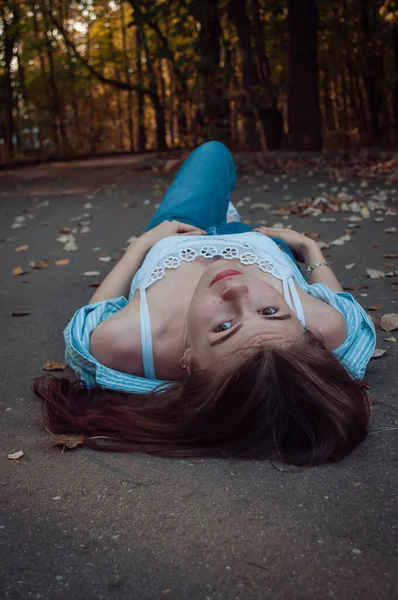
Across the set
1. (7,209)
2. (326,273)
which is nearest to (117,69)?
(7,209)

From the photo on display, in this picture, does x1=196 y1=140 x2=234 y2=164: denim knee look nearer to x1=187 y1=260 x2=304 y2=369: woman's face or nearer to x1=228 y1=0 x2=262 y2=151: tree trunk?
x1=187 y1=260 x2=304 y2=369: woman's face

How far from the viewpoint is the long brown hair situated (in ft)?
8.09

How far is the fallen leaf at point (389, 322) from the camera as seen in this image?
4.04m

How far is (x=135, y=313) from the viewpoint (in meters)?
3.16

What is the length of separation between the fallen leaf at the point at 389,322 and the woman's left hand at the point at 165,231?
3.41ft

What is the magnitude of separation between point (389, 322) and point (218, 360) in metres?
1.76

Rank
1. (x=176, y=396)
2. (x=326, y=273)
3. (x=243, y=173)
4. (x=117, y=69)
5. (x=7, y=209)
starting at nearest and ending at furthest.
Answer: (x=176, y=396) → (x=326, y=273) → (x=7, y=209) → (x=243, y=173) → (x=117, y=69)

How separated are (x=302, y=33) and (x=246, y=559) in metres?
13.0

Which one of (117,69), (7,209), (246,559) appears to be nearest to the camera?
(246,559)

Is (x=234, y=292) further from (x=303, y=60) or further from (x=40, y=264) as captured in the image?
(x=303, y=60)

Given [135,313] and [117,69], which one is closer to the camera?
[135,313]

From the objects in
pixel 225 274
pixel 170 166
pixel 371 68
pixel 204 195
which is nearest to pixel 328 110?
pixel 371 68

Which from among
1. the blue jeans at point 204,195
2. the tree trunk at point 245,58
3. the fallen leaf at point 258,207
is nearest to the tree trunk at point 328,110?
the tree trunk at point 245,58

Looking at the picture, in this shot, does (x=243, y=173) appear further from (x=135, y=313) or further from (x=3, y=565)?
(x=3, y=565)
